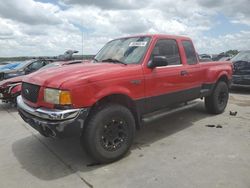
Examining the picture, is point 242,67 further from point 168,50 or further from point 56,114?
point 56,114

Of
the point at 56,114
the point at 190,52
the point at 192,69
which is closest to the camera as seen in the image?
the point at 56,114

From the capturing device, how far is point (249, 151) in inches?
179

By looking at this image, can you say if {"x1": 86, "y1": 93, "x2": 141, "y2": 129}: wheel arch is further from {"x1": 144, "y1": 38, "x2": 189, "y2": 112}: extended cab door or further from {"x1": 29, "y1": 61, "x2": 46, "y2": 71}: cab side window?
{"x1": 29, "y1": 61, "x2": 46, "y2": 71}: cab side window

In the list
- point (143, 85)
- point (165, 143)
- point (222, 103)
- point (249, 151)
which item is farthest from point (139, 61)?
point (222, 103)

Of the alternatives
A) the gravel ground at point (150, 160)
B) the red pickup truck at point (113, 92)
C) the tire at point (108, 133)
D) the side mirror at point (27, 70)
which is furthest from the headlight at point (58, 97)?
the side mirror at point (27, 70)

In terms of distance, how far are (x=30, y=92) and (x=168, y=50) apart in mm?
2751

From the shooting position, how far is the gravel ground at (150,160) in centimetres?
361

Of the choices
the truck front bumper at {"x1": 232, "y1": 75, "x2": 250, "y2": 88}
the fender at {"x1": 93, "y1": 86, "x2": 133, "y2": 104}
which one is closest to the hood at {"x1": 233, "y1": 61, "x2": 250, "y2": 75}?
the truck front bumper at {"x1": 232, "y1": 75, "x2": 250, "y2": 88}

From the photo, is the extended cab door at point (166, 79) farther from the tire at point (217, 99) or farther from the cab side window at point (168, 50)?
the tire at point (217, 99)

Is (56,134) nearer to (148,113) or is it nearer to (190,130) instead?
(148,113)

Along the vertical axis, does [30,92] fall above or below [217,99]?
above

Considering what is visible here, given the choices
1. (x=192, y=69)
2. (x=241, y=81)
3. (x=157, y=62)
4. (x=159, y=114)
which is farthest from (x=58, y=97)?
(x=241, y=81)

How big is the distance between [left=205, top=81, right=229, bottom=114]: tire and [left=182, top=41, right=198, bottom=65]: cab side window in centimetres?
124

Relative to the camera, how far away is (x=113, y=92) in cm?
417
